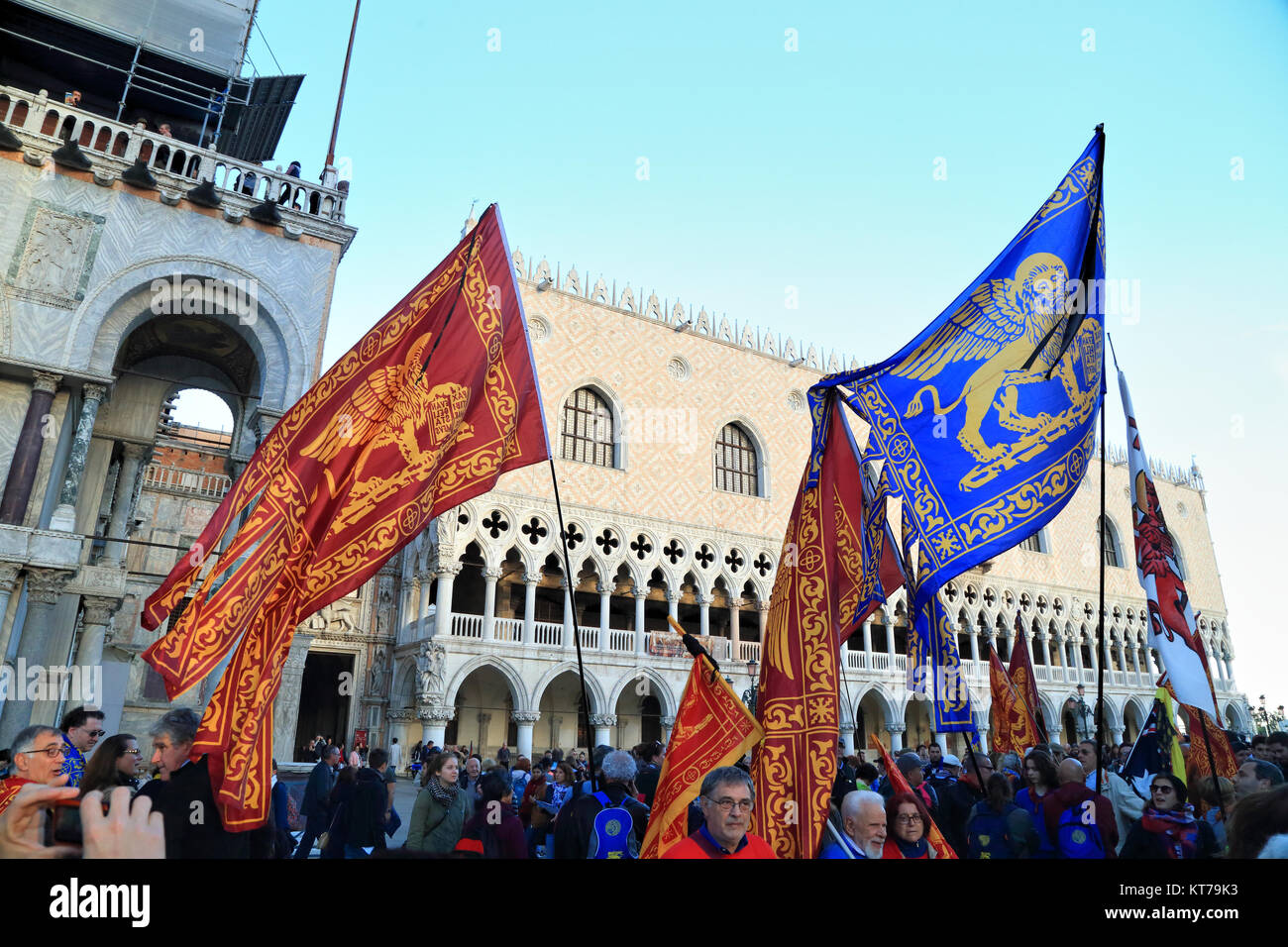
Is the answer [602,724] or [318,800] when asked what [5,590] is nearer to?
[318,800]

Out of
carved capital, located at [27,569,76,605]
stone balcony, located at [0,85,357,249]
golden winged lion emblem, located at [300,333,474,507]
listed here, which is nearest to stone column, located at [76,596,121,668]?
carved capital, located at [27,569,76,605]

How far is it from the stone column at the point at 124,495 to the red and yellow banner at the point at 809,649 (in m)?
10.4

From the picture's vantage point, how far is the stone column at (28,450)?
7.24 meters

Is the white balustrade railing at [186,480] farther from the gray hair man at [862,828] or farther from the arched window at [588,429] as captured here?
the gray hair man at [862,828]

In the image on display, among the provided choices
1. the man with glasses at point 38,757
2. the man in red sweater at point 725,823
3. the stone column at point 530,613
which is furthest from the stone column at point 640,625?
the man in red sweater at point 725,823

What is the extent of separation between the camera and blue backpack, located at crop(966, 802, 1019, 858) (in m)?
3.40

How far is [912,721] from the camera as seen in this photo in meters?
25.7

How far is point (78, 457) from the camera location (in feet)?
25.5

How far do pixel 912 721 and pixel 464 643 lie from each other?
17.1 metres

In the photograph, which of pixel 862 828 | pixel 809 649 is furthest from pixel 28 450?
pixel 862 828

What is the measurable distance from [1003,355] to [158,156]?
982 cm

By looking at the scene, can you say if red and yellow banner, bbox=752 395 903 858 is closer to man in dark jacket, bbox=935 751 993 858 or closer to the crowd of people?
the crowd of people

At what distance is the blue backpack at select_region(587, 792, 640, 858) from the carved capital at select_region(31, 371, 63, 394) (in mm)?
7608
